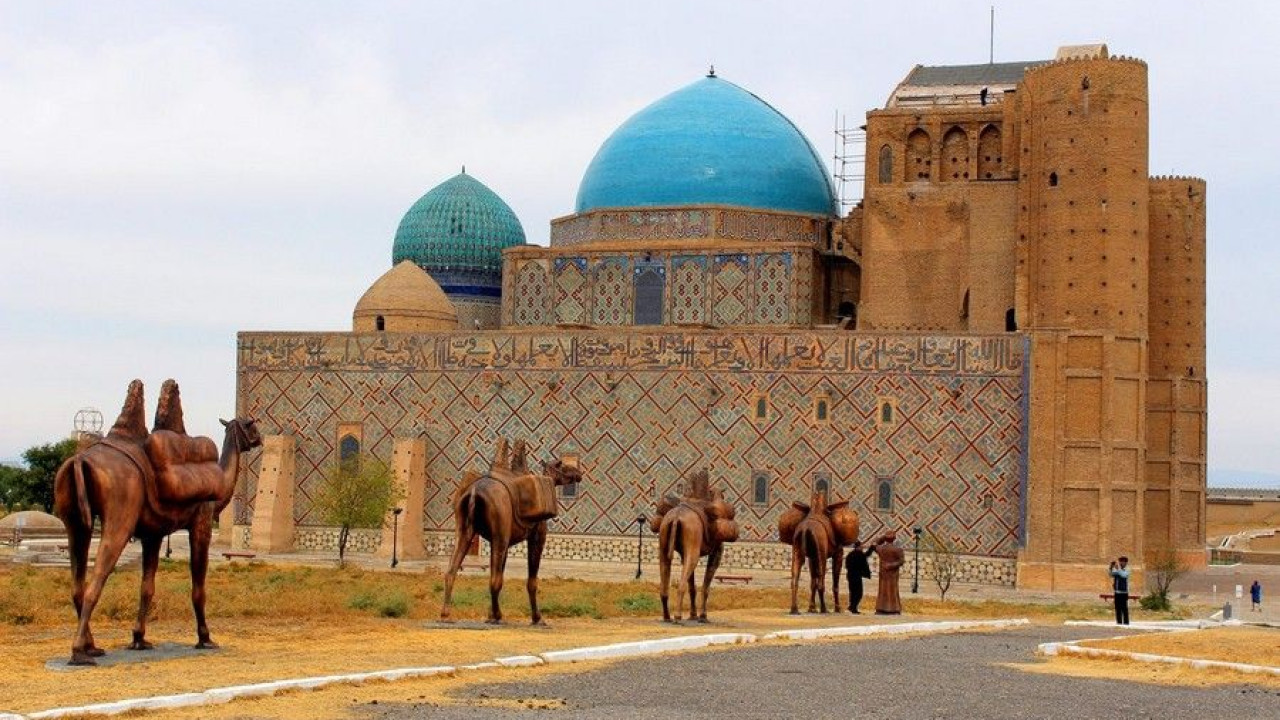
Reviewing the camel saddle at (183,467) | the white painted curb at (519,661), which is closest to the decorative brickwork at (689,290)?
the white painted curb at (519,661)

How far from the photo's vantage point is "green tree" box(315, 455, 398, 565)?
1491 inches

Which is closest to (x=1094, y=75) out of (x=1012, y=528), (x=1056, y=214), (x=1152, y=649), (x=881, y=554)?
(x=1056, y=214)

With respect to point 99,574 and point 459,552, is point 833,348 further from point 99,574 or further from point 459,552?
point 99,574

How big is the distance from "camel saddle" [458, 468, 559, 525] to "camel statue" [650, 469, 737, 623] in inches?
67.8

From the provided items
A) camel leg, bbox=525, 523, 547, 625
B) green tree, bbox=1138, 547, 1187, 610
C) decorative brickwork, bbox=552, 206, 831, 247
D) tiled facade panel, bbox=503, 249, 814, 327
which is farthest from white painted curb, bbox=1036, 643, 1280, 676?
decorative brickwork, bbox=552, 206, 831, 247

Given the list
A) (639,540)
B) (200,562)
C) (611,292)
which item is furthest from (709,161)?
(200,562)

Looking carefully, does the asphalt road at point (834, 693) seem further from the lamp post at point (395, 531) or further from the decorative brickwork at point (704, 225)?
the decorative brickwork at point (704, 225)

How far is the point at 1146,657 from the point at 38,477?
168 feet

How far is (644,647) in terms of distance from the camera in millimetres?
14922

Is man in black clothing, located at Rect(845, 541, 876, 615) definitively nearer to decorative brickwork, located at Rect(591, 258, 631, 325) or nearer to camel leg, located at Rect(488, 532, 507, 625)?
camel leg, located at Rect(488, 532, 507, 625)

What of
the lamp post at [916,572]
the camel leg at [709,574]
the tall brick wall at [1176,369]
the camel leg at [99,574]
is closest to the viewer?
the camel leg at [99,574]

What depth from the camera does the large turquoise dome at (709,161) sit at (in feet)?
141

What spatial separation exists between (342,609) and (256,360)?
79.5ft

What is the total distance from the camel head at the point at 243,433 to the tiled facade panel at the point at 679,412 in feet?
74.5
